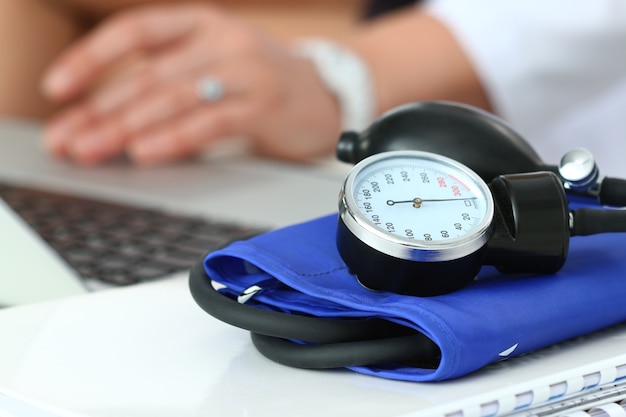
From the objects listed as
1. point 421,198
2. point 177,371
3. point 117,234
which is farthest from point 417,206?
point 117,234

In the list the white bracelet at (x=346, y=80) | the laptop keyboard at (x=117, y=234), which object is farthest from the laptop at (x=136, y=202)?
the white bracelet at (x=346, y=80)

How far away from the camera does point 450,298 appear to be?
331 mm

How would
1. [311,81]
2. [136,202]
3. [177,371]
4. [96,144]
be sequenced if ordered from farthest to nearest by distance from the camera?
[311,81] < [96,144] < [136,202] < [177,371]

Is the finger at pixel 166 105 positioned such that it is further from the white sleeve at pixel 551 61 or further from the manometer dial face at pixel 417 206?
the manometer dial face at pixel 417 206

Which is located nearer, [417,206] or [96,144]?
[417,206]

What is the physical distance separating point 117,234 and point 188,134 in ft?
1.11

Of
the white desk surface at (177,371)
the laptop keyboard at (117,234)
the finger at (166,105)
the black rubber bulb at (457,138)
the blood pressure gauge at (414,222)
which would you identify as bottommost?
the finger at (166,105)

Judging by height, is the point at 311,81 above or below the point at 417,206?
below

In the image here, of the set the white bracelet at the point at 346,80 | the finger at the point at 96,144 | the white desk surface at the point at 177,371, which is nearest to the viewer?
the white desk surface at the point at 177,371

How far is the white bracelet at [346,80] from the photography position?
1009mm

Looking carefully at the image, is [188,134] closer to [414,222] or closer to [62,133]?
[62,133]

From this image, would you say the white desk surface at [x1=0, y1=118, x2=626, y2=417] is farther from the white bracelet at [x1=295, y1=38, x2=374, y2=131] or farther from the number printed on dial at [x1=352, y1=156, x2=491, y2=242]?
the white bracelet at [x1=295, y1=38, x2=374, y2=131]

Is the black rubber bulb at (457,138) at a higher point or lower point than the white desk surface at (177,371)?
higher

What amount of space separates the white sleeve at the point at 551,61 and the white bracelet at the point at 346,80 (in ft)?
0.43
